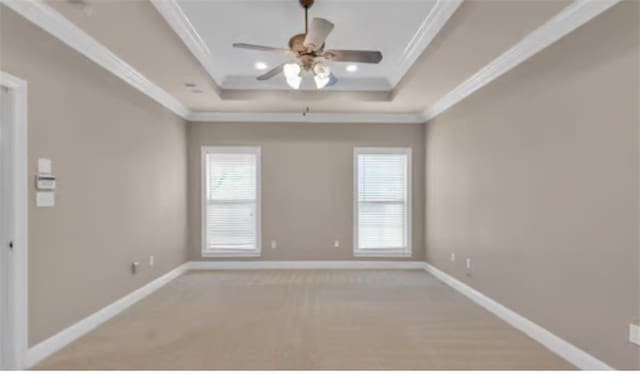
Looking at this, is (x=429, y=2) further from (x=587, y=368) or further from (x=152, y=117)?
(x=152, y=117)

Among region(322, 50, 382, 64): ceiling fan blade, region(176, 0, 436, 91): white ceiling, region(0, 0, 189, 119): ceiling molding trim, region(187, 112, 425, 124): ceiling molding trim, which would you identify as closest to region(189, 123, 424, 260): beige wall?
region(187, 112, 425, 124): ceiling molding trim

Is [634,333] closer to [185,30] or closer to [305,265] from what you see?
[185,30]

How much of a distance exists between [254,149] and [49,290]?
3938 millimetres

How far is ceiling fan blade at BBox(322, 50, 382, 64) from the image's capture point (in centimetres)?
303

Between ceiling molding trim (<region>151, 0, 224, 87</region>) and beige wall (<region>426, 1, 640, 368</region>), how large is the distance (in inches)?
125

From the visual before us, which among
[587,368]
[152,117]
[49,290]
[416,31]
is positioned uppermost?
[416,31]

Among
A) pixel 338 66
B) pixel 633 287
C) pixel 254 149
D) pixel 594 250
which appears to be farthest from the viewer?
pixel 254 149

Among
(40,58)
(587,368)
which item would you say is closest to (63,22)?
(40,58)

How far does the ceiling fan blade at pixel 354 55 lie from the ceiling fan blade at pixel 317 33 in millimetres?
153

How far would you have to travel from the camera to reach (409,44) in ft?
13.3

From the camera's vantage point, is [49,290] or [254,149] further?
[254,149]

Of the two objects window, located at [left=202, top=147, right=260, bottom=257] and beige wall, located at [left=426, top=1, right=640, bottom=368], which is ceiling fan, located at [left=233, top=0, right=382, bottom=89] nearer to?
beige wall, located at [left=426, top=1, right=640, bottom=368]

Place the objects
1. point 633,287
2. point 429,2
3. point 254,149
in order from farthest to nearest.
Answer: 1. point 254,149
2. point 429,2
3. point 633,287

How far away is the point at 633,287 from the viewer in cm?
237
